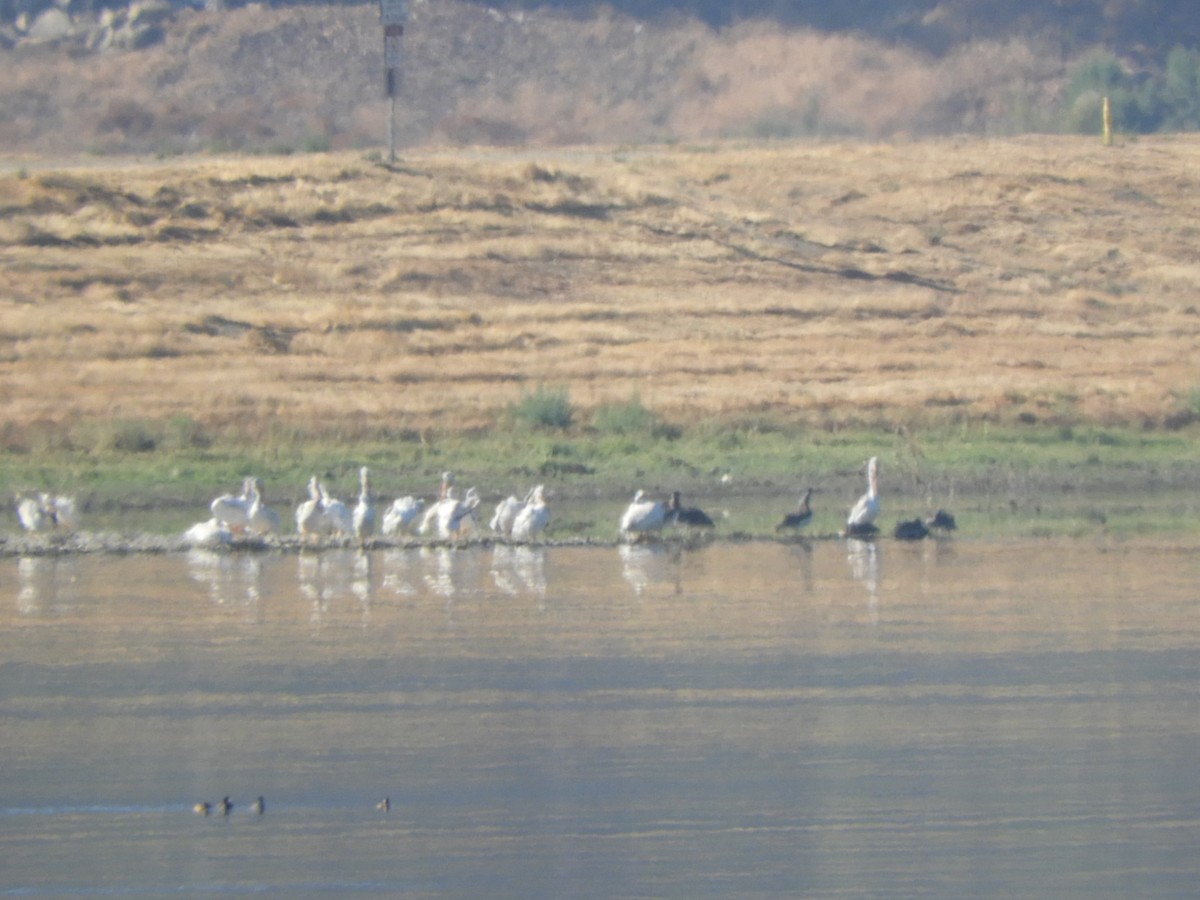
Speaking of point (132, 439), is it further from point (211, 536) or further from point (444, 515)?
point (444, 515)

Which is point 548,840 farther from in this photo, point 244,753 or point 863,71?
point 863,71

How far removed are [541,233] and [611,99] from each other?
33.1m

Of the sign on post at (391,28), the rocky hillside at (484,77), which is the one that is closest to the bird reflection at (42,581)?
the sign on post at (391,28)

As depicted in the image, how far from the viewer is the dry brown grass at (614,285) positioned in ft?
107

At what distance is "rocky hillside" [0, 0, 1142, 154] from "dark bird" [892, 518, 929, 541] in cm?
4935

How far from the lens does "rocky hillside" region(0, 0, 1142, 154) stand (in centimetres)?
7156

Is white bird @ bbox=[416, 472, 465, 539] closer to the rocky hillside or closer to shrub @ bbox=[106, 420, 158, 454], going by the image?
shrub @ bbox=[106, 420, 158, 454]

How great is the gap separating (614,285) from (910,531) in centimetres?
2241

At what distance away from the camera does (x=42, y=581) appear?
17.8 m

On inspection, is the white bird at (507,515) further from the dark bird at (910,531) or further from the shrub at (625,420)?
the shrub at (625,420)

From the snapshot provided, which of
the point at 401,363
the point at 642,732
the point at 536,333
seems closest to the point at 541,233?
the point at 536,333

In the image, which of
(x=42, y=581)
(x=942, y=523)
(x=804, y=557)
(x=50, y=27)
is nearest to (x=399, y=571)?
(x=42, y=581)

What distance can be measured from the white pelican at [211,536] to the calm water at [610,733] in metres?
2.02

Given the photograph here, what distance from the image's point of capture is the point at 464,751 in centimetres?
1049
